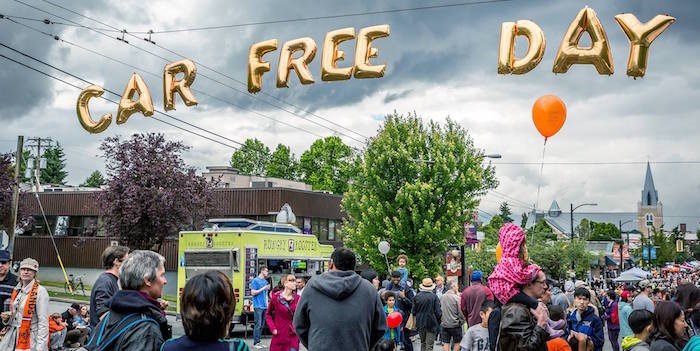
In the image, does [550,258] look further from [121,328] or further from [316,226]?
[121,328]

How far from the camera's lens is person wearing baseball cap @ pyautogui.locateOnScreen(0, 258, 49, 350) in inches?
310

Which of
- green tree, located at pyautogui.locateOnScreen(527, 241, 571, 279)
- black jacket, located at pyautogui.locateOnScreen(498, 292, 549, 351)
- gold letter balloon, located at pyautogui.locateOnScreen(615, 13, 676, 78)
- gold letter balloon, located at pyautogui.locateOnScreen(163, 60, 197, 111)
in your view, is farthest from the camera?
green tree, located at pyautogui.locateOnScreen(527, 241, 571, 279)

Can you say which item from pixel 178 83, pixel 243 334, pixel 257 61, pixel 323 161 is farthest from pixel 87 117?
pixel 323 161

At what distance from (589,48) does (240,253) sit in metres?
11.4

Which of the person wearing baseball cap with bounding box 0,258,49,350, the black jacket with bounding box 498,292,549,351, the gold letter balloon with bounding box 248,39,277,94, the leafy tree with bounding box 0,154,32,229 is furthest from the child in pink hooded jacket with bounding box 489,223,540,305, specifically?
the leafy tree with bounding box 0,154,32,229

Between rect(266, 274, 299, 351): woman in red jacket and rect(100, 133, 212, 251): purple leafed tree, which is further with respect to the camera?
rect(100, 133, 212, 251): purple leafed tree

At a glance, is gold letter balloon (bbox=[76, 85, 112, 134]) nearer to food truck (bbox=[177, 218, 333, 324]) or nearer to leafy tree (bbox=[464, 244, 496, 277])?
food truck (bbox=[177, 218, 333, 324])

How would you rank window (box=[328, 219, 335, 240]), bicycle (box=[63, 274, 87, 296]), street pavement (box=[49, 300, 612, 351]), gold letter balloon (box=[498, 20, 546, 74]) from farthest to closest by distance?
1. window (box=[328, 219, 335, 240])
2. bicycle (box=[63, 274, 87, 296])
3. street pavement (box=[49, 300, 612, 351])
4. gold letter balloon (box=[498, 20, 546, 74])

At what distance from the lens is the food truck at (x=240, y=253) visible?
65.8 ft

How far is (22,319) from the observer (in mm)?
7887

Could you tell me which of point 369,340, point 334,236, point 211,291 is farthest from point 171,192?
point 211,291

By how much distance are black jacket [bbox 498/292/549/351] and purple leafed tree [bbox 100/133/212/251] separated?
1159 inches

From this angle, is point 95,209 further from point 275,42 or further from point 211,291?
point 211,291

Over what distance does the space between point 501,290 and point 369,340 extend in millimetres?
1452
